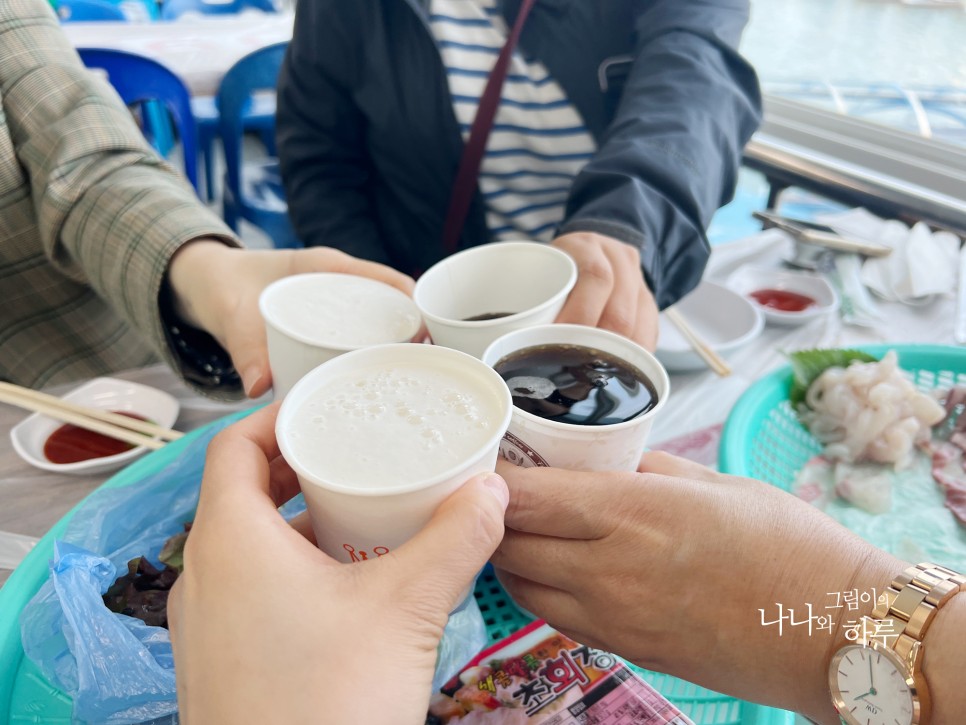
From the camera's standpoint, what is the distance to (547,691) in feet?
2.58

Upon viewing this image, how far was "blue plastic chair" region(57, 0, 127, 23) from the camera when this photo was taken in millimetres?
4480

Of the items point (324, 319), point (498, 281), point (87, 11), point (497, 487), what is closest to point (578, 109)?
point (498, 281)

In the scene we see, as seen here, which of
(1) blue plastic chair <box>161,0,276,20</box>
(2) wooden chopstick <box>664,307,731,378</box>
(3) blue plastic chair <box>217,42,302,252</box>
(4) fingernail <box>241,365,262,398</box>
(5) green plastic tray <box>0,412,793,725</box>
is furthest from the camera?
(1) blue plastic chair <box>161,0,276,20</box>

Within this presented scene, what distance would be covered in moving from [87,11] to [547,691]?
18.5 ft

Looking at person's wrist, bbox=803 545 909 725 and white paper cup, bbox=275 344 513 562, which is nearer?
white paper cup, bbox=275 344 513 562

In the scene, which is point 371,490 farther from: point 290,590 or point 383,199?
point 383,199

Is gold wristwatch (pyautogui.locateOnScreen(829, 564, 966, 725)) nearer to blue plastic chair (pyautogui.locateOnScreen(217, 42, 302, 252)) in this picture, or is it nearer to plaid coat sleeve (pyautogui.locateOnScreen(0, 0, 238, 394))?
plaid coat sleeve (pyautogui.locateOnScreen(0, 0, 238, 394))

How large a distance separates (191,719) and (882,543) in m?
1.16

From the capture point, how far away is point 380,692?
49 cm

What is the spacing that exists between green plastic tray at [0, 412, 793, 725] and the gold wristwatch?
14 centimetres

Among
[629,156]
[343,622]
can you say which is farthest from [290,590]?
[629,156]

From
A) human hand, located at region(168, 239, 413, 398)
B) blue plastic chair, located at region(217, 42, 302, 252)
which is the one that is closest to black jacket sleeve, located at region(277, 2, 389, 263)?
human hand, located at region(168, 239, 413, 398)

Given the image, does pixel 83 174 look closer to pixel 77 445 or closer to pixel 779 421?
pixel 77 445

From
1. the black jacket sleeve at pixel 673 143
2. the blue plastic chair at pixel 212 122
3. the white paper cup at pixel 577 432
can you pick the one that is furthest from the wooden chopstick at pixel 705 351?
the blue plastic chair at pixel 212 122
